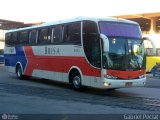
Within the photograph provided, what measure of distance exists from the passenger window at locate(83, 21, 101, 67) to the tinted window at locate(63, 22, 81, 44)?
49 cm

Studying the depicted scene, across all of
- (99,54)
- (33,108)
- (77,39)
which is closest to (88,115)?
(33,108)

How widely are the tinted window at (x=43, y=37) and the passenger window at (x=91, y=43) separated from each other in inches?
151

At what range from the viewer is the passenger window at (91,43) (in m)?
15.5

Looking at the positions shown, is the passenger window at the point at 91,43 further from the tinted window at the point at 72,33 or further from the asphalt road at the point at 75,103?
the asphalt road at the point at 75,103

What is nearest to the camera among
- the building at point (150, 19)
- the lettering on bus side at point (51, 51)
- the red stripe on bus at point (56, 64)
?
the red stripe on bus at point (56, 64)

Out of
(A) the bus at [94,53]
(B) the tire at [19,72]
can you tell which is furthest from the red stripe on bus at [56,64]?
(B) the tire at [19,72]

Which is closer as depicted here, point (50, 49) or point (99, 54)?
point (99, 54)

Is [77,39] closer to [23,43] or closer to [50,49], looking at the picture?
[50,49]

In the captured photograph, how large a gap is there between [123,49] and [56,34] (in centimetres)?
447

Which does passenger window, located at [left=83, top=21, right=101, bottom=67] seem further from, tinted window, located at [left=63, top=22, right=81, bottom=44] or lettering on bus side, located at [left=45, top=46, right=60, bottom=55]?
lettering on bus side, located at [left=45, top=46, right=60, bottom=55]

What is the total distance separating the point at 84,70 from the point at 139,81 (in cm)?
237

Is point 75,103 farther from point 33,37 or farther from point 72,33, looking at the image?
point 33,37

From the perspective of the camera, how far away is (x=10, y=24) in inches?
2375

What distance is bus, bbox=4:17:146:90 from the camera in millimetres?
15156
